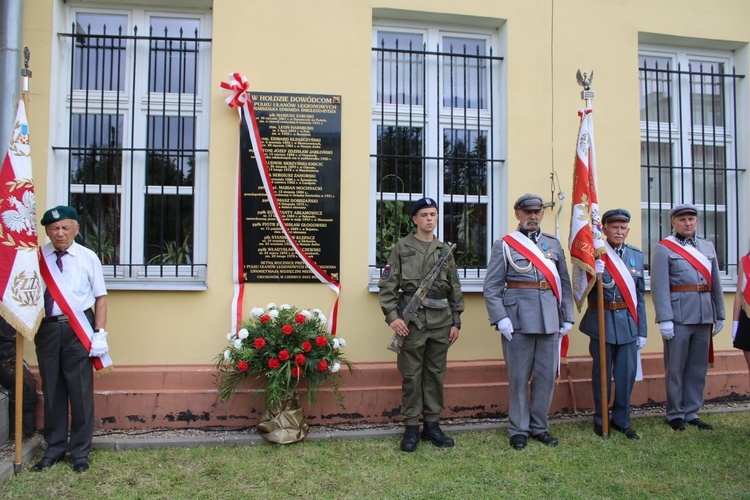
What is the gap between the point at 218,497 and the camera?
321cm

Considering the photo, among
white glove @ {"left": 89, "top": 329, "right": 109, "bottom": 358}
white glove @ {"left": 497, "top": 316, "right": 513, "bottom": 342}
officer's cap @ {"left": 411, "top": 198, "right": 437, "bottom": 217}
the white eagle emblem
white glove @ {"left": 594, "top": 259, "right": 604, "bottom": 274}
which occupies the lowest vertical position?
white glove @ {"left": 89, "top": 329, "right": 109, "bottom": 358}

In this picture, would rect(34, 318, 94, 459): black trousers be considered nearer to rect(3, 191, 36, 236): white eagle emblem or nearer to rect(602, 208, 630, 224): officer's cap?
rect(3, 191, 36, 236): white eagle emblem

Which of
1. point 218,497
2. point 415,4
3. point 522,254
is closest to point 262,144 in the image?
point 415,4

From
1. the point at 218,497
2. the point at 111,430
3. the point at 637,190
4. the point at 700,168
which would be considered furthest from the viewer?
the point at 700,168

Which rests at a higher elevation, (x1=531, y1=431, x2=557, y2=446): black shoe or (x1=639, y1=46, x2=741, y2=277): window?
(x1=639, y1=46, x2=741, y2=277): window

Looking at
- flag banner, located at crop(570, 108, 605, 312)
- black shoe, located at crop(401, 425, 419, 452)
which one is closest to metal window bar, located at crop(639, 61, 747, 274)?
flag banner, located at crop(570, 108, 605, 312)

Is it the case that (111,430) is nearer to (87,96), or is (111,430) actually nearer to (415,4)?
(87,96)

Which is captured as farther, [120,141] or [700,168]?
[700,168]

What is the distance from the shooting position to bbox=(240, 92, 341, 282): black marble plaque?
14.8 feet

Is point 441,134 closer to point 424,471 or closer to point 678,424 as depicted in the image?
point 424,471

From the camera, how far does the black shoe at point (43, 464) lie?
11.5 feet

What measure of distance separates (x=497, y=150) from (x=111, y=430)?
3.97m

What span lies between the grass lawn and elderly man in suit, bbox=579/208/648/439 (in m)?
0.28

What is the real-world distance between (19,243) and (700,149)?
6063mm
